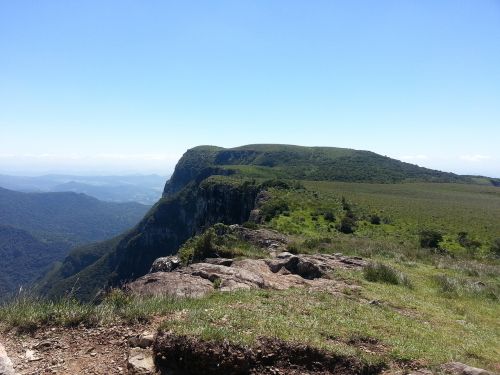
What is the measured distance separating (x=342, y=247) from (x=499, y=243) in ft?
51.6

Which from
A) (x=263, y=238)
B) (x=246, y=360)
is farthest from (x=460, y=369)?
(x=263, y=238)

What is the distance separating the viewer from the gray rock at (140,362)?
6881 mm

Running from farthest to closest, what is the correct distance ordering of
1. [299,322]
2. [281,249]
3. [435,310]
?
[281,249], [435,310], [299,322]

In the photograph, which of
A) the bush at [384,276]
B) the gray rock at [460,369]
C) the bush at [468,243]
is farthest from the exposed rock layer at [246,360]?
the bush at [468,243]

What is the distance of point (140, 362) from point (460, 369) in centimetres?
551

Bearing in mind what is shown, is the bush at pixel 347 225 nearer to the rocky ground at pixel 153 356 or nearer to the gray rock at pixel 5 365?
the rocky ground at pixel 153 356

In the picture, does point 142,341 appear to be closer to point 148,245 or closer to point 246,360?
point 246,360

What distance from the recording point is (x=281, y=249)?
21.8 m

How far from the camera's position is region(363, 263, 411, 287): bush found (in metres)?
15.3

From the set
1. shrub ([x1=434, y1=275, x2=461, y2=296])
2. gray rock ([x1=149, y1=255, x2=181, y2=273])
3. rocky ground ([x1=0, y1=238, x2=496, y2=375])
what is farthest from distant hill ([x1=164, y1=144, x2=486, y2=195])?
rocky ground ([x1=0, y1=238, x2=496, y2=375])

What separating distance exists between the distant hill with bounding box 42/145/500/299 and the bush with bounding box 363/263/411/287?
4008 centimetres

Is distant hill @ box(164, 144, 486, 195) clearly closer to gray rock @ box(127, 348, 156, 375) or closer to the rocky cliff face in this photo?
the rocky cliff face

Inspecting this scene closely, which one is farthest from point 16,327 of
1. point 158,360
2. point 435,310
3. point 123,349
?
point 435,310

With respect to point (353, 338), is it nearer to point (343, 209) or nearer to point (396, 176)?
point (343, 209)
